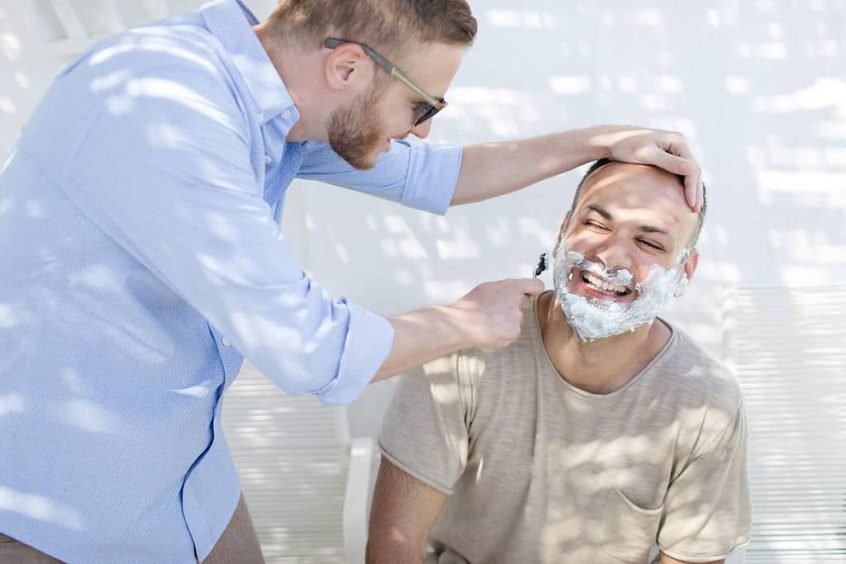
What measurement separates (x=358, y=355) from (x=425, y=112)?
0.43 meters

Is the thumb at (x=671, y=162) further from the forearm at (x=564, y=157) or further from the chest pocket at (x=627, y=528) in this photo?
the chest pocket at (x=627, y=528)

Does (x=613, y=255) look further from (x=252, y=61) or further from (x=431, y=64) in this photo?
(x=252, y=61)

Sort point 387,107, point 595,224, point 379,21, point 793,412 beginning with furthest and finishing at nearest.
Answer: point 793,412 → point 595,224 → point 387,107 → point 379,21

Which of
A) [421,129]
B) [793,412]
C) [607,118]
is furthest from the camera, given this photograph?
[793,412]

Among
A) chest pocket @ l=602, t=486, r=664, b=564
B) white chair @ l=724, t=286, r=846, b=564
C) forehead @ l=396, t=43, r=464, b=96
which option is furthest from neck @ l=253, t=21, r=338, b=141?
white chair @ l=724, t=286, r=846, b=564

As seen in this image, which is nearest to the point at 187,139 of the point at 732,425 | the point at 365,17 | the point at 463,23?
the point at 365,17

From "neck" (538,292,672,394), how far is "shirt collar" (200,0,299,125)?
2.83 ft

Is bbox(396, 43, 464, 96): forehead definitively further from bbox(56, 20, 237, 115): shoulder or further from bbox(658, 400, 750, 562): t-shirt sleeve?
bbox(658, 400, 750, 562): t-shirt sleeve

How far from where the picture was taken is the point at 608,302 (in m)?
2.03

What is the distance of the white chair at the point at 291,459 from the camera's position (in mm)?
2797

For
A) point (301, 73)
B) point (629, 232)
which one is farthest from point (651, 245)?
point (301, 73)

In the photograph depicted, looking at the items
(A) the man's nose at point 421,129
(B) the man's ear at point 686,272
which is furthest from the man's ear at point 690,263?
(A) the man's nose at point 421,129

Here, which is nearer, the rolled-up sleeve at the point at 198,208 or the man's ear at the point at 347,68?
the rolled-up sleeve at the point at 198,208

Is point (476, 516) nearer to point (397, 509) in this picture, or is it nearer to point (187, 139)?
point (397, 509)
